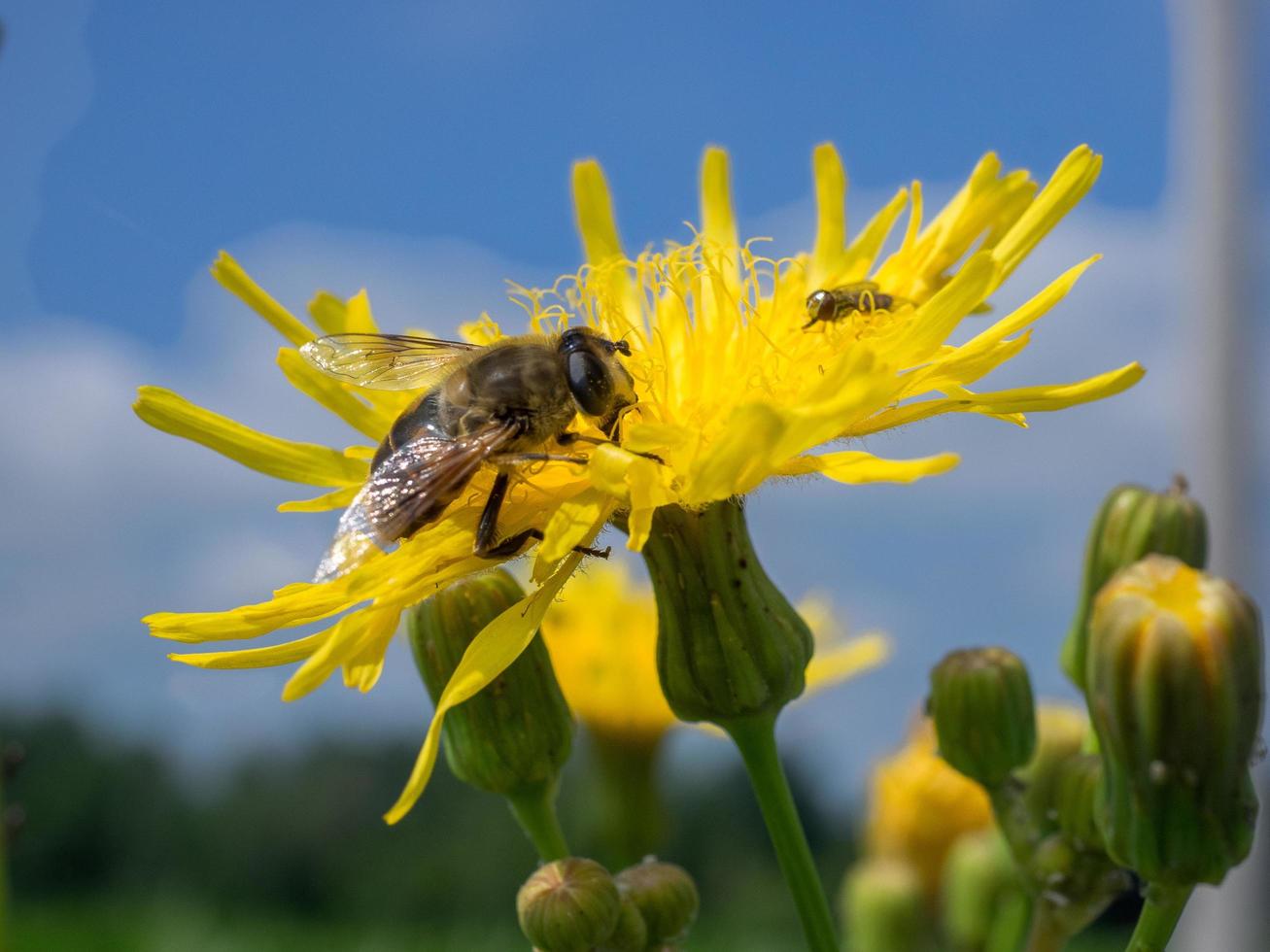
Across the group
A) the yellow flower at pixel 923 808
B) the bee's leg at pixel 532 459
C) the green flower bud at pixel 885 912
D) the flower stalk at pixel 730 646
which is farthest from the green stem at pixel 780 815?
the yellow flower at pixel 923 808


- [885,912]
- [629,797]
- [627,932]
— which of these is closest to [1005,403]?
[627,932]

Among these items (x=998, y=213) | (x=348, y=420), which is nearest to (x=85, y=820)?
(x=348, y=420)

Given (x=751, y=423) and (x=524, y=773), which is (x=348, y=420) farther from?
(x=751, y=423)

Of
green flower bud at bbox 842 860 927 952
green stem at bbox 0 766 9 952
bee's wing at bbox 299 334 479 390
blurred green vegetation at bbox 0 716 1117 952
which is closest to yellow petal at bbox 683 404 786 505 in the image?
bee's wing at bbox 299 334 479 390

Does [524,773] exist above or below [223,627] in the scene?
below

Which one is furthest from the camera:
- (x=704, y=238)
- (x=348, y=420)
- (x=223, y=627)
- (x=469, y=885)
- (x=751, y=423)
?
(x=469, y=885)

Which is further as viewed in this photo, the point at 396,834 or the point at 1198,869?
the point at 396,834

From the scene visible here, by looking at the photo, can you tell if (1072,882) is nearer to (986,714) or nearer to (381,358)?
(986,714)
